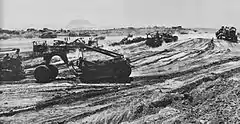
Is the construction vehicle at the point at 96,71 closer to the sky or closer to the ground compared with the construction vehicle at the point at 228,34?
closer to the ground

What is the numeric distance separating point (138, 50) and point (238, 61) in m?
8.93

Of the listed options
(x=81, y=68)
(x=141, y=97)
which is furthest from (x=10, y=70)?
(x=141, y=97)

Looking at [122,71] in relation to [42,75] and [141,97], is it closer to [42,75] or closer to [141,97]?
[42,75]

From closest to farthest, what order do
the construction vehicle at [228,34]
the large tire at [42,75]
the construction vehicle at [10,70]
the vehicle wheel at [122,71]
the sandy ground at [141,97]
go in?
the sandy ground at [141,97], the large tire at [42,75], the vehicle wheel at [122,71], the construction vehicle at [10,70], the construction vehicle at [228,34]

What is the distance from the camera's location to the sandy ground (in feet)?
33.6

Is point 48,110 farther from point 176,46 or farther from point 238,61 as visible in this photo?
point 176,46

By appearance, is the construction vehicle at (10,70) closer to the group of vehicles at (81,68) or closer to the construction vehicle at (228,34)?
the group of vehicles at (81,68)

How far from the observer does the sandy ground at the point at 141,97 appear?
10250 mm

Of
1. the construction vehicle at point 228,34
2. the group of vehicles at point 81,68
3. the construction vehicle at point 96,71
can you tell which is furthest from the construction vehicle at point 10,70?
the construction vehicle at point 228,34

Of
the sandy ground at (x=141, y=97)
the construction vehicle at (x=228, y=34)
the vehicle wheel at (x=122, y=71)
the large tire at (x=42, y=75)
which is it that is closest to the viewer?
the sandy ground at (x=141, y=97)

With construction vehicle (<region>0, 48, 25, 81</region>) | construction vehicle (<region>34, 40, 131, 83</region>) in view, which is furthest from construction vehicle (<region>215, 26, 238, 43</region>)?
construction vehicle (<region>0, 48, 25, 81</region>)

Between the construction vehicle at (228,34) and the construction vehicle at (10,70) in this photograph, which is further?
the construction vehicle at (228,34)

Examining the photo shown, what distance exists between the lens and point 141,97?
41.8 feet

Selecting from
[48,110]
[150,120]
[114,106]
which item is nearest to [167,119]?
[150,120]
